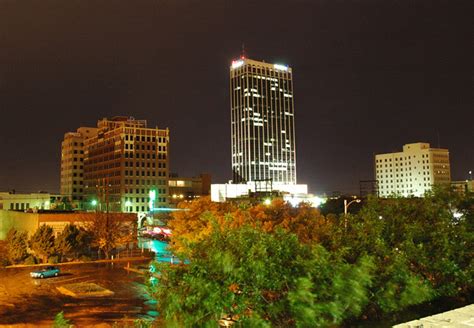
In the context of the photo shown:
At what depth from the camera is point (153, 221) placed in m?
122

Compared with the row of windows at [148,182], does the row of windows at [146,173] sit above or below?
above

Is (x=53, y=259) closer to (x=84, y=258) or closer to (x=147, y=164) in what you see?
(x=84, y=258)

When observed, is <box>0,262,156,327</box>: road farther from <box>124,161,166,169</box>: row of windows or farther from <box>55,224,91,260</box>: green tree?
<box>124,161,166,169</box>: row of windows

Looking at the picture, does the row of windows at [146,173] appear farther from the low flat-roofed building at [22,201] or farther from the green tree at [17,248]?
the green tree at [17,248]

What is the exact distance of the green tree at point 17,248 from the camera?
56.1 meters

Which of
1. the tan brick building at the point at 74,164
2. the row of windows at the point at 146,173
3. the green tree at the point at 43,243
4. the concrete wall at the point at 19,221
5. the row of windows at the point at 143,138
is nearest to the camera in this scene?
the green tree at the point at 43,243

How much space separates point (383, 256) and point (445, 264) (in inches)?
87.3

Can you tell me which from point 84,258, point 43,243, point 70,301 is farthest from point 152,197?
point 70,301

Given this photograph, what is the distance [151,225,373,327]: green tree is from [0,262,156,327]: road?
17.9 m

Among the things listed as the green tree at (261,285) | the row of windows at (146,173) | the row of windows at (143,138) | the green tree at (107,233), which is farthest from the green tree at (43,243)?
the row of windows at (143,138)

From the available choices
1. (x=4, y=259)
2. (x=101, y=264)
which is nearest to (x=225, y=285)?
(x=101, y=264)

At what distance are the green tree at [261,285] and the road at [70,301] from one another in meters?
17.9

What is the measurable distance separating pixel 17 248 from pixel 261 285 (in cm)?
5204

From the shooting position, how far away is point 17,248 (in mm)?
56344
